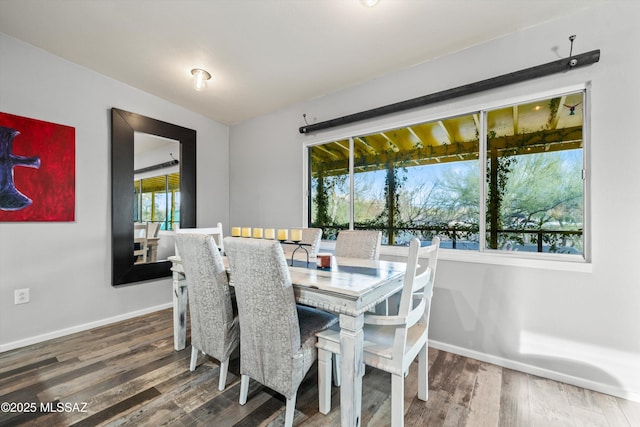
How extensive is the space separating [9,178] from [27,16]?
4.30 ft

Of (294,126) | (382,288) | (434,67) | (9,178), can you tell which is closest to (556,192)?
(434,67)

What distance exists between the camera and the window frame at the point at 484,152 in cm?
197

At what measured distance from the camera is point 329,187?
135 inches

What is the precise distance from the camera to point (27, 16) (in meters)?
2.15

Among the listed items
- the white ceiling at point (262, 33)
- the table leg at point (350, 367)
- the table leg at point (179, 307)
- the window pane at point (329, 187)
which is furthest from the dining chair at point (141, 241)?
the table leg at point (350, 367)

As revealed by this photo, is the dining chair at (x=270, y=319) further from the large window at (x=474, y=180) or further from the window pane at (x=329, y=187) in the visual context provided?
the window pane at (x=329, y=187)

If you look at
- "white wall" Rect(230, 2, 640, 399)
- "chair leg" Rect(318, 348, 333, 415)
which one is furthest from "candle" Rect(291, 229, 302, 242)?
"white wall" Rect(230, 2, 640, 399)

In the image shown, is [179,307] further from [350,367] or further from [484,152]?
[484,152]

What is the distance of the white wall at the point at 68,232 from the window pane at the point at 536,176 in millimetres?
3753

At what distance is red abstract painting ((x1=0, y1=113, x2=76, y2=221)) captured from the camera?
2.38 meters

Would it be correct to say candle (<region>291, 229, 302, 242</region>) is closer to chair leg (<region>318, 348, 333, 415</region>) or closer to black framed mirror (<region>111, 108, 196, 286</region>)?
chair leg (<region>318, 348, 333, 415</region>)

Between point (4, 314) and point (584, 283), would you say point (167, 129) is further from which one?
point (584, 283)

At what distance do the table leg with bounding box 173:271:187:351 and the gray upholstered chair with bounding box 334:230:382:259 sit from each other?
136 centimetres

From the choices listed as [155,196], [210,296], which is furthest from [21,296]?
[210,296]
